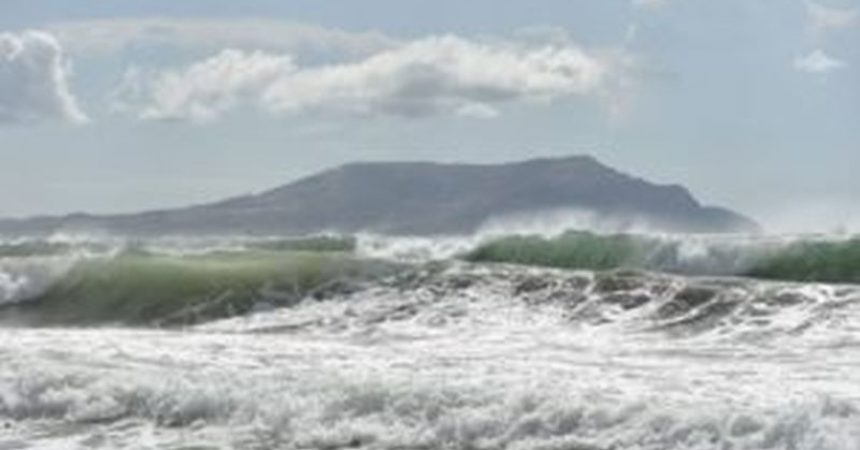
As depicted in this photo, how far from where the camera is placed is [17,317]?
3456 cm

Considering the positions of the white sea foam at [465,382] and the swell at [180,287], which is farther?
the swell at [180,287]

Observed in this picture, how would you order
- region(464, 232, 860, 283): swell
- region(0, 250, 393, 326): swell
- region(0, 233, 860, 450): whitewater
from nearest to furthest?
region(0, 233, 860, 450): whitewater → region(0, 250, 393, 326): swell → region(464, 232, 860, 283): swell

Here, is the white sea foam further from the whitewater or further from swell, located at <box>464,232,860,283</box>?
swell, located at <box>464,232,860,283</box>

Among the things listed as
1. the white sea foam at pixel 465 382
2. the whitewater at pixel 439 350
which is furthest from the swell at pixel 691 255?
the white sea foam at pixel 465 382

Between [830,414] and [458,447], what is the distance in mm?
3077

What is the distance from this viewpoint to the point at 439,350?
2264 centimetres

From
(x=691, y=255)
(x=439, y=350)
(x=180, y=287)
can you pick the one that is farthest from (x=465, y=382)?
(x=691, y=255)

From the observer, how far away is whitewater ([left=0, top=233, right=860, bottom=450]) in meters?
15.9

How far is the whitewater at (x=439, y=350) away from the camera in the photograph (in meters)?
15.9

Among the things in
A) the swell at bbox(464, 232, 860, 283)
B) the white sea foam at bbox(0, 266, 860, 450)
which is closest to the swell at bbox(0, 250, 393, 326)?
the white sea foam at bbox(0, 266, 860, 450)

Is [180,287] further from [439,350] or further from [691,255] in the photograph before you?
[439,350]

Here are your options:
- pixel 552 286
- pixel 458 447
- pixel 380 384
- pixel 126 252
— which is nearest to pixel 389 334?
pixel 552 286

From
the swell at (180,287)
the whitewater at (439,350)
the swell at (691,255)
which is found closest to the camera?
the whitewater at (439,350)

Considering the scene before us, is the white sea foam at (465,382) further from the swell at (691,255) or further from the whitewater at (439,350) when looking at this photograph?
the swell at (691,255)
